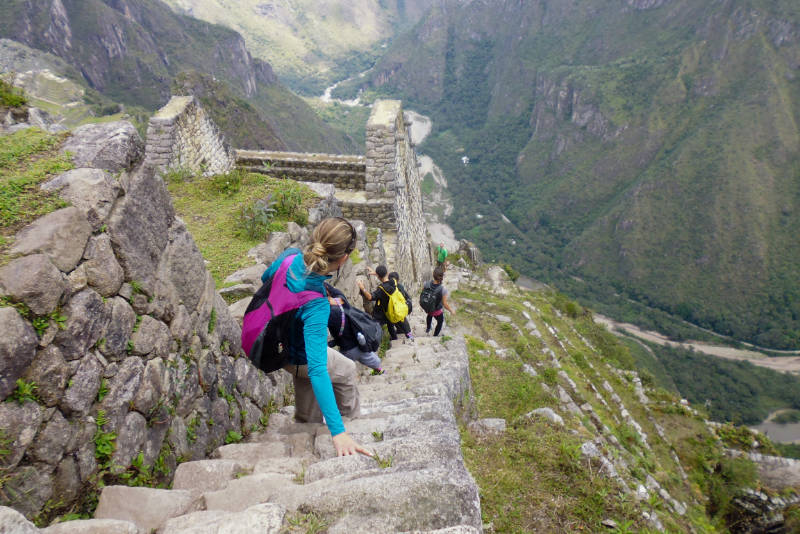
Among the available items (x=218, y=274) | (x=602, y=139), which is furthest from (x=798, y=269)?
(x=218, y=274)

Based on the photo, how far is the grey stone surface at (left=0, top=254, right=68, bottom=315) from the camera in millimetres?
2346

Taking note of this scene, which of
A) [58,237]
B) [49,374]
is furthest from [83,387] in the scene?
[58,237]

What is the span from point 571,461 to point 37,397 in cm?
500

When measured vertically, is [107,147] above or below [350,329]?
above

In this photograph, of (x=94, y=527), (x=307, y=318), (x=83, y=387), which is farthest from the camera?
(x=307, y=318)

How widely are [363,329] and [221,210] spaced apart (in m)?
5.54

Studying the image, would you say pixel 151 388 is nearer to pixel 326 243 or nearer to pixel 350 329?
pixel 326 243

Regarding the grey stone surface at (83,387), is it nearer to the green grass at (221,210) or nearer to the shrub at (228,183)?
the green grass at (221,210)

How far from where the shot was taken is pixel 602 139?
147125mm

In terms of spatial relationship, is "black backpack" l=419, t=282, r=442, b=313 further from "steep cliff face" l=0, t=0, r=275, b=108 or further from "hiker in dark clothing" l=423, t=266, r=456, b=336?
"steep cliff face" l=0, t=0, r=275, b=108

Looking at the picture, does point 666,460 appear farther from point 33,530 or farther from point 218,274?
point 33,530

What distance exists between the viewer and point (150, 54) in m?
130

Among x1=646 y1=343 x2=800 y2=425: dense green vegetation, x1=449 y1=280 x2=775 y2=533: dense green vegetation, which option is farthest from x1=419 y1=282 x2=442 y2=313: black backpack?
x1=646 y1=343 x2=800 y2=425: dense green vegetation

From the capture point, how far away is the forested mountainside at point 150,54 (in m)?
104
